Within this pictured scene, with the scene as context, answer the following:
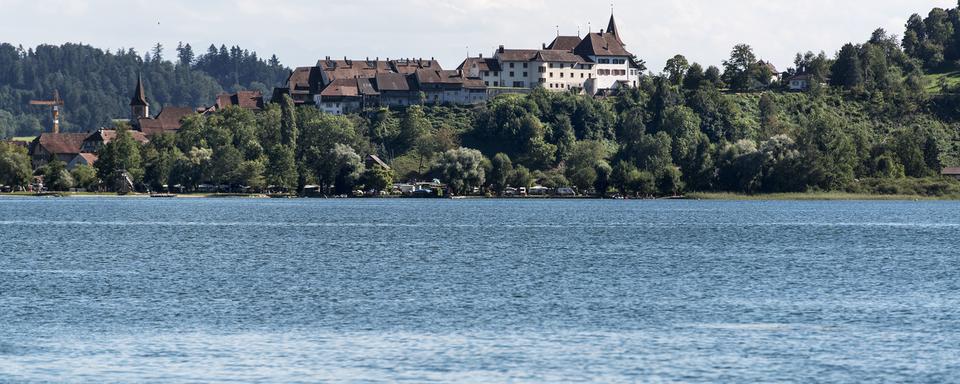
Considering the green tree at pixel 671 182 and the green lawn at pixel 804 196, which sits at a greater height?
the green tree at pixel 671 182

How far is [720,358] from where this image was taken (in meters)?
42.9

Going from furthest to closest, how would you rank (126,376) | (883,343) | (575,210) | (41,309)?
(575,210) → (41,309) → (883,343) → (126,376)

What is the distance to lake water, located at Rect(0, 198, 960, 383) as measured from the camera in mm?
41438

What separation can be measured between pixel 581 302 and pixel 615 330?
9052 millimetres

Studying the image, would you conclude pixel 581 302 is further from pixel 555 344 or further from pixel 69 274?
pixel 69 274

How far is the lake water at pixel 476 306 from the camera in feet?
136

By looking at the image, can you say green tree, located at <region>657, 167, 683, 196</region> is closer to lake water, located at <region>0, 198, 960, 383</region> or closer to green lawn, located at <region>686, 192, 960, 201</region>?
green lawn, located at <region>686, 192, 960, 201</region>

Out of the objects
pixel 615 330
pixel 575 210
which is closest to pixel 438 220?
pixel 575 210

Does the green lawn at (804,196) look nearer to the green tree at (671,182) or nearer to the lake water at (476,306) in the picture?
the green tree at (671,182)

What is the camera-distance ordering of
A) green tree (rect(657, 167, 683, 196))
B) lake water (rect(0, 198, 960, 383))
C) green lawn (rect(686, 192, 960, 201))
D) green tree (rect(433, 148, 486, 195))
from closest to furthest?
lake water (rect(0, 198, 960, 383)), green lawn (rect(686, 192, 960, 201)), green tree (rect(657, 167, 683, 196)), green tree (rect(433, 148, 486, 195))

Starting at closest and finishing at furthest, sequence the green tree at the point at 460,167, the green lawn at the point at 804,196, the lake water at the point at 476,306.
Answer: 1. the lake water at the point at 476,306
2. the green lawn at the point at 804,196
3. the green tree at the point at 460,167

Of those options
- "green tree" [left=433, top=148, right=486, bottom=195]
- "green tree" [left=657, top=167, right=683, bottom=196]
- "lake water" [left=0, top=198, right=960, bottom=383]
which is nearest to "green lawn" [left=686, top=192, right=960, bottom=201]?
"green tree" [left=657, top=167, right=683, bottom=196]

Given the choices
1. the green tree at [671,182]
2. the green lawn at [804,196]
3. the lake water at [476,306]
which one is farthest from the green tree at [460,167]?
the lake water at [476,306]

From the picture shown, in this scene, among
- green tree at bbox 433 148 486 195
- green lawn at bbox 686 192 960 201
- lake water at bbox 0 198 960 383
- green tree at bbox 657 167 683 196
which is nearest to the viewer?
lake water at bbox 0 198 960 383
